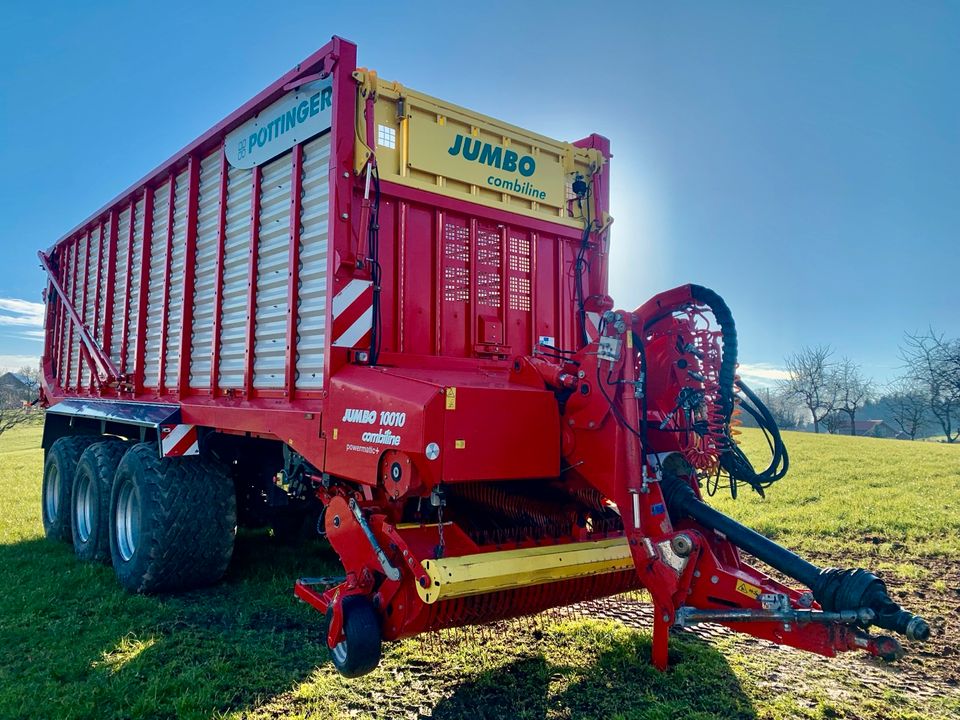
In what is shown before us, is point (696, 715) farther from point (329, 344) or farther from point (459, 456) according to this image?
point (329, 344)

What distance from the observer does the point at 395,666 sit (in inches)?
155

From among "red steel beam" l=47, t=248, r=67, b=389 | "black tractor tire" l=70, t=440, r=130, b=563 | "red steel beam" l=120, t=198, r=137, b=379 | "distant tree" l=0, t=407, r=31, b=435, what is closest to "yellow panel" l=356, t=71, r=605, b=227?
"red steel beam" l=120, t=198, r=137, b=379

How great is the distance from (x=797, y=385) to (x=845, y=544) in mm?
44276

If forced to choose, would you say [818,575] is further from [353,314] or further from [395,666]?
[353,314]

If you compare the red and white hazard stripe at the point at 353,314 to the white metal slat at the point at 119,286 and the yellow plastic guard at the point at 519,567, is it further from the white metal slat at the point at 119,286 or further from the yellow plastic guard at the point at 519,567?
the white metal slat at the point at 119,286

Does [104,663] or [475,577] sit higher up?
[475,577]

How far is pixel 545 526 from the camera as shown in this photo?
3.96 m

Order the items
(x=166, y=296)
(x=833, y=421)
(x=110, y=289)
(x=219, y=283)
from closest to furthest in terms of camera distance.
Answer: (x=219, y=283), (x=166, y=296), (x=110, y=289), (x=833, y=421)

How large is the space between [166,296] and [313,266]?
2566 millimetres

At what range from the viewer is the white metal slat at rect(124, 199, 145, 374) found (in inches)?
259

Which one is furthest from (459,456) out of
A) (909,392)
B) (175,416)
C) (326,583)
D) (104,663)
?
(909,392)

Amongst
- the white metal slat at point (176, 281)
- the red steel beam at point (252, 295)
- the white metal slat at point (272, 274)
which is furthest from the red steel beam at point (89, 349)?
the white metal slat at point (272, 274)

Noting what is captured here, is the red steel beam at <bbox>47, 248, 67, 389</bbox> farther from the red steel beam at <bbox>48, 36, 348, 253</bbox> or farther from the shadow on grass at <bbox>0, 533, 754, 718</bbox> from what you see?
the shadow on grass at <bbox>0, 533, 754, 718</bbox>

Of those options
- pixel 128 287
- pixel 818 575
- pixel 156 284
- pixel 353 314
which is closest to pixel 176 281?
pixel 156 284
